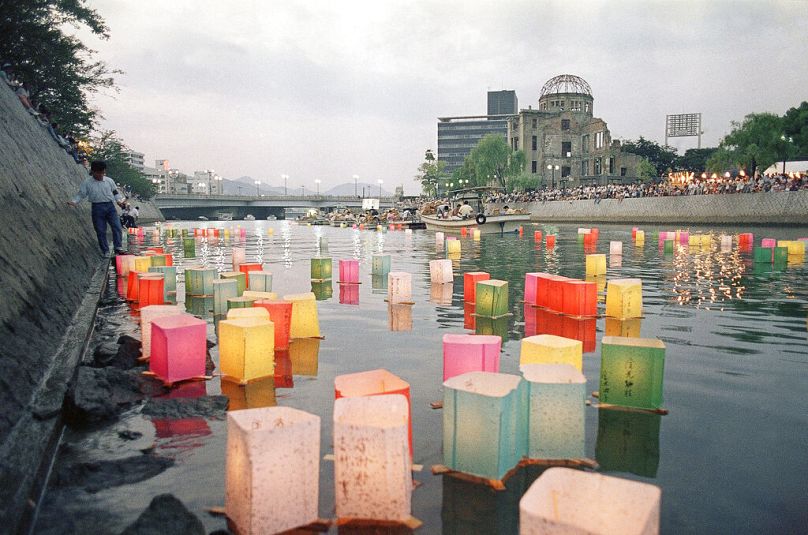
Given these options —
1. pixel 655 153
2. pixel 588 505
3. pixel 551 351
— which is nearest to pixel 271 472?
pixel 588 505

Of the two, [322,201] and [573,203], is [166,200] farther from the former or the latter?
[573,203]

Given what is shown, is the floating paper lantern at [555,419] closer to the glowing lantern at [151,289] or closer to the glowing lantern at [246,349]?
the glowing lantern at [246,349]

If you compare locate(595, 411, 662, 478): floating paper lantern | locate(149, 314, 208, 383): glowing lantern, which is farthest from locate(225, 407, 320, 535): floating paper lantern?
locate(149, 314, 208, 383): glowing lantern

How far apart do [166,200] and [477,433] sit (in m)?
114

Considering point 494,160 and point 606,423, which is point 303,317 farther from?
point 494,160

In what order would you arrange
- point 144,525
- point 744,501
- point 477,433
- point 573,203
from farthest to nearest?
point 573,203, point 477,433, point 744,501, point 144,525

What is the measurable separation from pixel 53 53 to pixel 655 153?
319 feet

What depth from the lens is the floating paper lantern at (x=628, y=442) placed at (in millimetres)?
3992

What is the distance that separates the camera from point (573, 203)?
65.9 m

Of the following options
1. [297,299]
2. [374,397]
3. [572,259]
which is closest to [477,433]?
[374,397]

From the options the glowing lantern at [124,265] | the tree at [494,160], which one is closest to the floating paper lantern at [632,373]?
the glowing lantern at [124,265]

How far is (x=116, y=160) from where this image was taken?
80188 mm

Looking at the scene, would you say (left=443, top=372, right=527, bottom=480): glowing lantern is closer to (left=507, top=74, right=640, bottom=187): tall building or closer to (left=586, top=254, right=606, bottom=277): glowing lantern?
(left=586, top=254, right=606, bottom=277): glowing lantern

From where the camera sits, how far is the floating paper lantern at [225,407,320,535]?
3.08m
